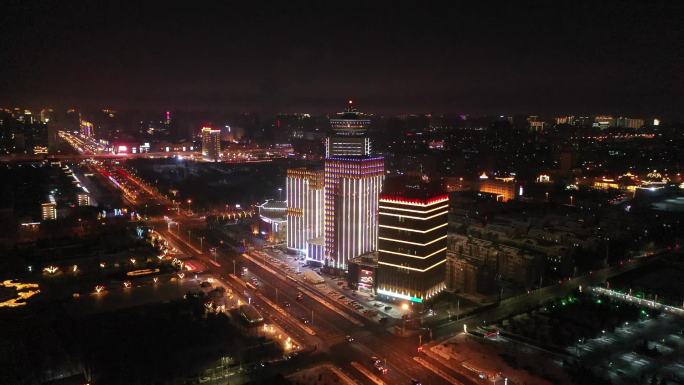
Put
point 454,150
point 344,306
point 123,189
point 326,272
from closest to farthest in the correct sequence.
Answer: point 344,306
point 326,272
point 123,189
point 454,150

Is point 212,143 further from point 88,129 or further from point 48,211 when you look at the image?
point 88,129

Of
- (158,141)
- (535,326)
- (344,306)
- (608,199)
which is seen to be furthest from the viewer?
(158,141)

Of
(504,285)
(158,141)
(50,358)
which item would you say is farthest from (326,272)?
(158,141)

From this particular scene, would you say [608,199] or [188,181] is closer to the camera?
[608,199]

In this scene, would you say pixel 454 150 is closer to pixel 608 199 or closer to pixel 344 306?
pixel 608 199

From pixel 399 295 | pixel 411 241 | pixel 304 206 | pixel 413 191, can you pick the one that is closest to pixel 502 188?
pixel 304 206
